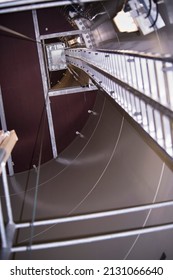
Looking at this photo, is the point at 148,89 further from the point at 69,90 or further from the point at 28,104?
the point at 28,104

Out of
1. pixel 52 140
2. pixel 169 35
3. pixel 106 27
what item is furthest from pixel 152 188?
pixel 52 140

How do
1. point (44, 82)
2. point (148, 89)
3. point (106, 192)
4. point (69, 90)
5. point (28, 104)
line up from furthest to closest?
point (28, 104) < point (44, 82) < point (69, 90) < point (106, 192) < point (148, 89)

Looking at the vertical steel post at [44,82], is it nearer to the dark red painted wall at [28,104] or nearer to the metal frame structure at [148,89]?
the dark red painted wall at [28,104]

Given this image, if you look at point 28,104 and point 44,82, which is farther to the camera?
point 28,104

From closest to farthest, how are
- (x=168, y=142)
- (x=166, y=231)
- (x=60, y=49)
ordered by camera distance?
(x=168, y=142) < (x=166, y=231) < (x=60, y=49)

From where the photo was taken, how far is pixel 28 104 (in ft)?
21.8

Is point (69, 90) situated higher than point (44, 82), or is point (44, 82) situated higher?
point (44, 82)

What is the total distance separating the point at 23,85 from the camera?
21.5ft

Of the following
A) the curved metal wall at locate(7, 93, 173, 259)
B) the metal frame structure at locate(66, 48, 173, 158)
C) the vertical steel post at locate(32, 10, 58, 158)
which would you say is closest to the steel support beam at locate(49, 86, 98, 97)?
the vertical steel post at locate(32, 10, 58, 158)

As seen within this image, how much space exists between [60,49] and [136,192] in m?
4.02

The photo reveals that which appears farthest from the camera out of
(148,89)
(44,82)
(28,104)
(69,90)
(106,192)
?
(28,104)

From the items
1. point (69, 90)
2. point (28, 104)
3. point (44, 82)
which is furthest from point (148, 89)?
point (28, 104)

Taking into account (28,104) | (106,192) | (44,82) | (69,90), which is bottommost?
(106,192)
